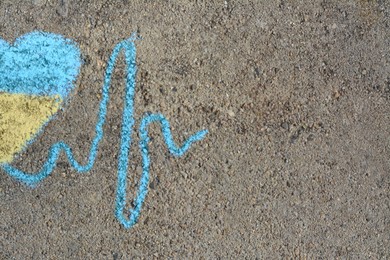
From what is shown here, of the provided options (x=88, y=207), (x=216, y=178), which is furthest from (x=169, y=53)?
(x=88, y=207)

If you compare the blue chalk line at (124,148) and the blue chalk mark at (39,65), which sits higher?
the blue chalk mark at (39,65)

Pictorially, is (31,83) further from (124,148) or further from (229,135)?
(229,135)

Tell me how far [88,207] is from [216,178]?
71cm

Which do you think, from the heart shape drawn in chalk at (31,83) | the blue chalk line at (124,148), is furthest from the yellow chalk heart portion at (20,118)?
the blue chalk line at (124,148)

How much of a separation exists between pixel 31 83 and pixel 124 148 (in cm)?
60

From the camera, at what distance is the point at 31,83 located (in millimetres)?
2693

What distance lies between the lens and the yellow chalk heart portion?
2682mm

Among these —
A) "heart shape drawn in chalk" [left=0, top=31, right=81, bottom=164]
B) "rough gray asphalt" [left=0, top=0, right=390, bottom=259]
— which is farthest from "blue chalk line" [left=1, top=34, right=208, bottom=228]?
"heart shape drawn in chalk" [left=0, top=31, right=81, bottom=164]

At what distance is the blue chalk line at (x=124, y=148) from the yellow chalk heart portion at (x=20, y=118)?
12 centimetres

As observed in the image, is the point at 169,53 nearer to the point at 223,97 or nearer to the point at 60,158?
the point at 223,97

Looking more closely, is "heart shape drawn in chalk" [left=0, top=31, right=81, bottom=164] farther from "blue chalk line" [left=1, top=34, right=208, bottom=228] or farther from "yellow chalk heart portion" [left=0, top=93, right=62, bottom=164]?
"blue chalk line" [left=1, top=34, right=208, bottom=228]

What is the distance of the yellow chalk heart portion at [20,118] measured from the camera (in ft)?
8.80

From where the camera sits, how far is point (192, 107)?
2.76 m

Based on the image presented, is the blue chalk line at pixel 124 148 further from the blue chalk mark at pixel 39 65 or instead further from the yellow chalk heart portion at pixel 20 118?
the blue chalk mark at pixel 39 65
